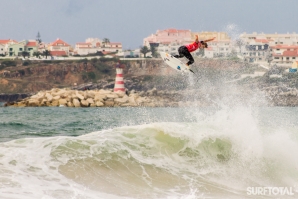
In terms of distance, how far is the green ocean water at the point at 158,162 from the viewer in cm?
1038

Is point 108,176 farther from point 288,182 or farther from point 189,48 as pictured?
point 189,48

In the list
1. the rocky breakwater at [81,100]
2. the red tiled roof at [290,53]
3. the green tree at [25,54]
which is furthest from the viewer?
the green tree at [25,54]

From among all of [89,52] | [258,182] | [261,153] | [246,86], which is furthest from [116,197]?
[89,52]

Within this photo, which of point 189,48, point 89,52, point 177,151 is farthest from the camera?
point 89,52

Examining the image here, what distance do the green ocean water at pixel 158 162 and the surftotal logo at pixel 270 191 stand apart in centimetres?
13

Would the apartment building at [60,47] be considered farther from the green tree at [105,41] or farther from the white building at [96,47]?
the green tree at [105,41]

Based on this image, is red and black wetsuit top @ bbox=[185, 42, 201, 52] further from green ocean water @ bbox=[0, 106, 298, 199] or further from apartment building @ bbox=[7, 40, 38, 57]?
apartment building @ bbox=[7, 40, 38, 57]

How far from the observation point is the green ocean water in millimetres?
10383

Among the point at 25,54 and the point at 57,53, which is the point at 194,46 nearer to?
the point at 25,54

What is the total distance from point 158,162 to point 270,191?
2.53 m

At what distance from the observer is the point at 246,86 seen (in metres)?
79.8

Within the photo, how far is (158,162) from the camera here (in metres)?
12.4

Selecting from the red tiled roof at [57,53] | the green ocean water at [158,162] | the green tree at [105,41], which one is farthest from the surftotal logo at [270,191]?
the green tree at [105,41]

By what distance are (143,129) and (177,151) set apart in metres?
1.53
